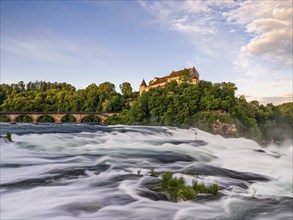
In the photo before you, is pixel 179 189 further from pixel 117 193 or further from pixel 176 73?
pixel 176 73

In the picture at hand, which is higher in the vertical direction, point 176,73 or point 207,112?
point 176,73

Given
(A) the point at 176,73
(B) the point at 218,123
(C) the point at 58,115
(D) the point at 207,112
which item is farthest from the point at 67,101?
(B) the point at 218,123

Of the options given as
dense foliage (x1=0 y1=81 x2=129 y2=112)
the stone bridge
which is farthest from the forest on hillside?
dense foliage (x1=0 y1=81 x2=129 y2=112)

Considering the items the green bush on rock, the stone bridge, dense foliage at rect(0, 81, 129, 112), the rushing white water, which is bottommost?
the rushing white water

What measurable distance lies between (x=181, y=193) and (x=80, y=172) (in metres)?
4.57

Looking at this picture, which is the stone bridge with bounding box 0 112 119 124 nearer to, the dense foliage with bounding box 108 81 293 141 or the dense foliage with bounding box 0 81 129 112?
the dense foliage with bounding box 108 81 293 141

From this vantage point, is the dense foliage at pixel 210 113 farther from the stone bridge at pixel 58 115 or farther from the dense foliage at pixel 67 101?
the dense foliage at pixel 67 101

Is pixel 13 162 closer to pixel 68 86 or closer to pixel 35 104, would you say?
pixel 35 104

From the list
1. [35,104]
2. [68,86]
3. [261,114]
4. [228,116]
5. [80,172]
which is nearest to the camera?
[80,172]

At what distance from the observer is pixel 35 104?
111312mm

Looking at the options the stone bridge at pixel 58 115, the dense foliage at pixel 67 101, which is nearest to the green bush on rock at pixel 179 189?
the stone bridge at pixel 58 115

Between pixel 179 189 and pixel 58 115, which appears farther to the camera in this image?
pixel 58 115

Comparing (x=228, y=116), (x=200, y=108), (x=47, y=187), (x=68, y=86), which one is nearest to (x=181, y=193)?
(x=47, y=187)

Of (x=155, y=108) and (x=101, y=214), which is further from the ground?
(x=155, y=108)
